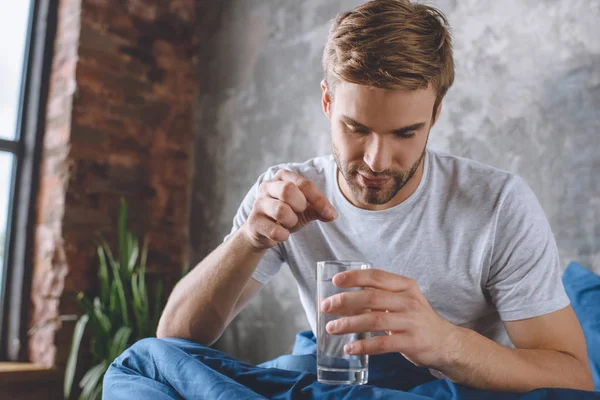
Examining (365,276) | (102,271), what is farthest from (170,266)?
(365,276)

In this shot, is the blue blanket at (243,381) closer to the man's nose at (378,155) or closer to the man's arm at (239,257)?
the man's arm at (239,257)

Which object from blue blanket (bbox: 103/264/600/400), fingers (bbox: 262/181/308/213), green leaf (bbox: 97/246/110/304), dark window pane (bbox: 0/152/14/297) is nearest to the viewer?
blue blanket (bbox: 103/264/600/400)

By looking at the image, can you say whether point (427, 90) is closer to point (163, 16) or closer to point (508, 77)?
point (508, 77)

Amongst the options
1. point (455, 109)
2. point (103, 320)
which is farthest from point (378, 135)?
point (103, 320)

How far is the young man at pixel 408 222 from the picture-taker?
1190mm

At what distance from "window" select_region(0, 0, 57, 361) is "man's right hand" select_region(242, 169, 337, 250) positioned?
7.33ft

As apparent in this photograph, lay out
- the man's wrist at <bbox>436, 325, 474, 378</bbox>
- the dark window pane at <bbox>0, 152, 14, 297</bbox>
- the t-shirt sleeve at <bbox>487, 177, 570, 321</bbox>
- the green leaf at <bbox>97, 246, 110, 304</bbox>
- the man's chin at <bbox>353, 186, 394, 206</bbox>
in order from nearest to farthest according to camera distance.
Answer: the man's wrist at <bbox>436, 325, 474, 378</bbox> → the t-shirt sleeve at <bbox>487, 177, 570, 321</bbox> → the man's chin at <bbox>353, 186, 394, 206</bbox> → the green leaf at <bbox>97, 246, 110, 304</bbox> → the dark window pane at <bbox>0, 152, 14, 297</bbox>

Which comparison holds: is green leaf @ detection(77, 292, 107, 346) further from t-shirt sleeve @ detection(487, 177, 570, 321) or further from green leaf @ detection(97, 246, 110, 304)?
t-shirt sleeve @ detection(487, 177, 570, 321)

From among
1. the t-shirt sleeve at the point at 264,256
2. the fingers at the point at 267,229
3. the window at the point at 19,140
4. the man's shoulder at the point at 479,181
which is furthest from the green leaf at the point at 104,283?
the man's shoulder at the point at 479,181

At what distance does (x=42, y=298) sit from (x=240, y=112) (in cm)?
149

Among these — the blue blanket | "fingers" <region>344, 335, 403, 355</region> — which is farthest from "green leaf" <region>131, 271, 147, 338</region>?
"fingers" <region>344, 335, 403, 355</region>

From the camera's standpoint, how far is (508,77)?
6.83ft

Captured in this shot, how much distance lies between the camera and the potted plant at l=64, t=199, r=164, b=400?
2553 mm

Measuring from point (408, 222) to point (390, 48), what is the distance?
0.46 meters
